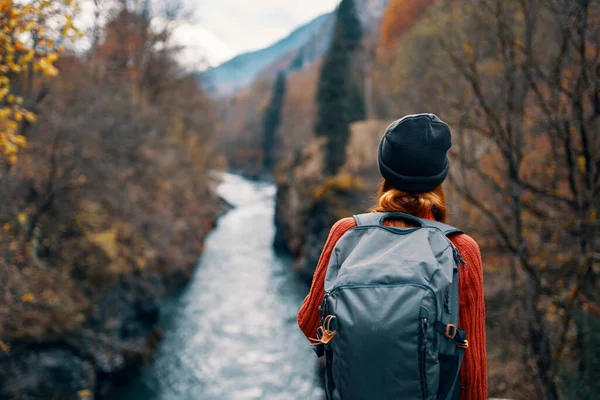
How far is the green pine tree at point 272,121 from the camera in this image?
2399 inches

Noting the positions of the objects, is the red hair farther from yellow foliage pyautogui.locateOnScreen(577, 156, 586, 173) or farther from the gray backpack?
yellow foliage pyautogui.locateOnScreen(577, 156, 586, 173)

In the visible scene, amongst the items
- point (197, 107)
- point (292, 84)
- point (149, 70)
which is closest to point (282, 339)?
point (149, 70)

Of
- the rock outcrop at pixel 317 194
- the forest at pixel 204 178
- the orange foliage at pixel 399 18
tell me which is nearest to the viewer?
the forest at pixel 204 178

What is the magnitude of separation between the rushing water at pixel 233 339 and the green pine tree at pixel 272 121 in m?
38.9

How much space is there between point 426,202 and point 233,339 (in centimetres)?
1466

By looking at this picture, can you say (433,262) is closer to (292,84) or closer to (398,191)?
(398,191)

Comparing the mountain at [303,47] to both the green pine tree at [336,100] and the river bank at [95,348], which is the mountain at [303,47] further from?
the river bank at [95,348]

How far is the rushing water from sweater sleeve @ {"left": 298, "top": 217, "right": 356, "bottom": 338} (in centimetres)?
1130

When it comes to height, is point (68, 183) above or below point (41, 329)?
above

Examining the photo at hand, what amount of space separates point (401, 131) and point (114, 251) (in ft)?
42.6

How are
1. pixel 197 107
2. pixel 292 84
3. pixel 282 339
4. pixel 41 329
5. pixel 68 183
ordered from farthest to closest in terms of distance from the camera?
pixel 292 84
pixel 197 107
pixel 282 339
pixel 68 183
pixel 41 329

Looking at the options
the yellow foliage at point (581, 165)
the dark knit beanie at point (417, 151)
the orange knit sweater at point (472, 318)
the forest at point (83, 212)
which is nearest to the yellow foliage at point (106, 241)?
the forest at point (83, 212)

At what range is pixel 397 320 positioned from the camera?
143cm

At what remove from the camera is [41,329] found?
9.55 m
